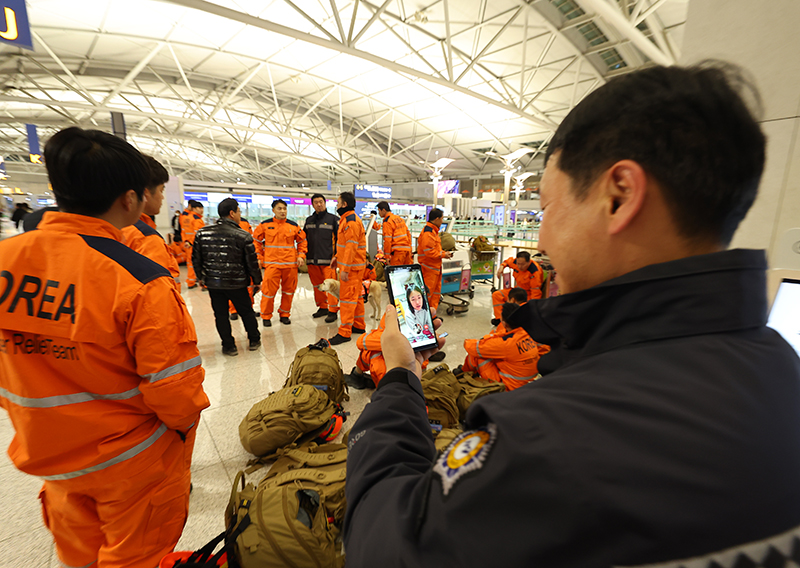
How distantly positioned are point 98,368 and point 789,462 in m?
1.57

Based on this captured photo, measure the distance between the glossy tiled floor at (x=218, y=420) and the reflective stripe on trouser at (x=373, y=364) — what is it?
0.82 ft

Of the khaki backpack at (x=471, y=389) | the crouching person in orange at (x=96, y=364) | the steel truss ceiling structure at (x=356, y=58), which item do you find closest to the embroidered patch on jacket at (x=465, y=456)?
the crouching person in orange at (x=96, y=364)

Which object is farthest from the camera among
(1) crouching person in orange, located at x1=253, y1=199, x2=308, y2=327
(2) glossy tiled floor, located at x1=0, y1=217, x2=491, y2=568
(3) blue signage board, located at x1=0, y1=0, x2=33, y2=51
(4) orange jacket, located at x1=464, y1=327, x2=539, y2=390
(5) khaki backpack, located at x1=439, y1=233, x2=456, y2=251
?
(5) khaki backpack, located at x1=439, y1=233, x2=456, y2=251

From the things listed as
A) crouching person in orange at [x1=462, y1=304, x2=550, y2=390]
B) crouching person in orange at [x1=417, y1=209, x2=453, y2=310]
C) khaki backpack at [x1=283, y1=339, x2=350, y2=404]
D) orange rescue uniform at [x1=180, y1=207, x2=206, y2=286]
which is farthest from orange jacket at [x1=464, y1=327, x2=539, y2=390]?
orange rescue uniform at [x1=180, y1=207, x2=206, y2=286]

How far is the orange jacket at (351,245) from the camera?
16.1 feet

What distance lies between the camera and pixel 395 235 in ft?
18.7

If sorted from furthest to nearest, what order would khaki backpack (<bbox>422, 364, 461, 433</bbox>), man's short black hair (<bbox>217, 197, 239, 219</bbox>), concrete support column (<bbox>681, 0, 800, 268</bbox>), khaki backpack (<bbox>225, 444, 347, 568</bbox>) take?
man's short black hair (<bbox>217, 197, 239, 219</bbox>), khaki backpack (<bbox>422, 364, 461, 433</bbox>), concrete support column (<bbox>681, 0, 800, 268</bbox>), khaki backpack (<bbox>225, 444, 347, 568</bbox>)

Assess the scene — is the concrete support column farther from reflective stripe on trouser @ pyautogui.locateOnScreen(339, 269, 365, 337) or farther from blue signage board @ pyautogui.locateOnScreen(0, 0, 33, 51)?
blue signage board @ pyautogui.locateOnScreen(0, 0, 33, 51)

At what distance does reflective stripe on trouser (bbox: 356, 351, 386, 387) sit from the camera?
299 centimetres

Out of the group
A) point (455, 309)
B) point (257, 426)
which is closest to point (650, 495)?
point (257, 426)

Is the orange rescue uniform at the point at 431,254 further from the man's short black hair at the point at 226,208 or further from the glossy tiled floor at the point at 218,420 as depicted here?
the man's short black hair at the point at 226,208

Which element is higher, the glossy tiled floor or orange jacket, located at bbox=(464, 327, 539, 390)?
orange jacket, located at bbox=(464, 327, 539, 390)

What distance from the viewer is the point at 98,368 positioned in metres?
1.08

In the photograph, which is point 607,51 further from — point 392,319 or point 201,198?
point 201,198
